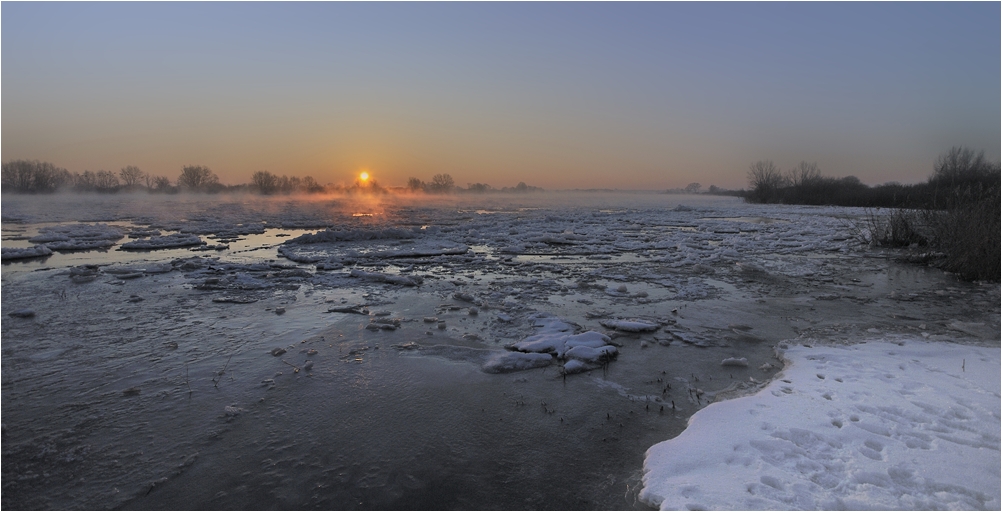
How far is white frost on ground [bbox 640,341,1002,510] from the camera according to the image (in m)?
2.80

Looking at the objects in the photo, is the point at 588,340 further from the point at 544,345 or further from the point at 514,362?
the point at 514,362

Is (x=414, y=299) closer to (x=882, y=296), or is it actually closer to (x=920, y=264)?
(x=882, y=296)

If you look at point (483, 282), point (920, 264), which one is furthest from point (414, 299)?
point (920, 264)

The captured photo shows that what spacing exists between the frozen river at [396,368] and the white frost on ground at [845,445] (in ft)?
0.49

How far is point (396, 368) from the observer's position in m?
4.92

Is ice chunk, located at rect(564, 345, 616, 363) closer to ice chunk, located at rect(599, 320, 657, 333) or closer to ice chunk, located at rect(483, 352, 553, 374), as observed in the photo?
ice chunk, located at rect(483, 352, 553, 374)

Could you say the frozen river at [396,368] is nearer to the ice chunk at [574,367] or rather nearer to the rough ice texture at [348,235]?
the ice chunk at [574,367]

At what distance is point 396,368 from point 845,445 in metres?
3.76

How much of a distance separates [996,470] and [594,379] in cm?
272

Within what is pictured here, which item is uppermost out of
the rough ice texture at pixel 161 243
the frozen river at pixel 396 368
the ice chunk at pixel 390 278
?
the rough ice texture at pixel 161 243

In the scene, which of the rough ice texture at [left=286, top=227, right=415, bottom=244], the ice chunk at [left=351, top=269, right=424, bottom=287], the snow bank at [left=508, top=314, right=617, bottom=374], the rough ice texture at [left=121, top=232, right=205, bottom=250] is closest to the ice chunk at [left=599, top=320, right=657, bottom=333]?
the snow bank at [left=508, top=314, right=617, bottom=374]

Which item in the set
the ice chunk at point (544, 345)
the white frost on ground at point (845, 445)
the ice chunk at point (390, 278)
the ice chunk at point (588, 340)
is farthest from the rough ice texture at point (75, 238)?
the white frost on ground at point (845, 445)

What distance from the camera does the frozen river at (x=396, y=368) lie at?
10.1 feet

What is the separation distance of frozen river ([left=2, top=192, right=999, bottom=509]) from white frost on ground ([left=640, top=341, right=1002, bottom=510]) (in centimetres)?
15
